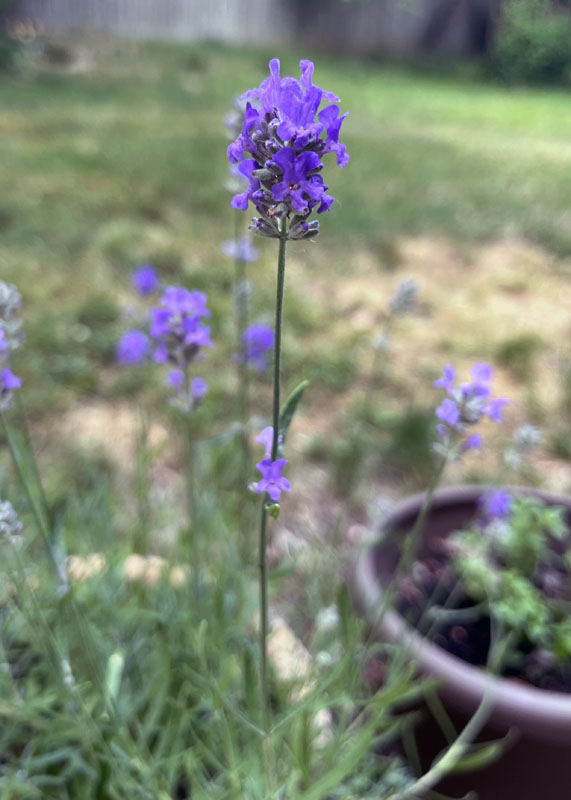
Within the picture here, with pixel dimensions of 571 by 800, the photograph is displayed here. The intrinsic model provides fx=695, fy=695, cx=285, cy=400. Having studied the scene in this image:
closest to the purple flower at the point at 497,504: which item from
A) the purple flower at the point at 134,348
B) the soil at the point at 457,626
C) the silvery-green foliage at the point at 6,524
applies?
the soil at the point at 457,626

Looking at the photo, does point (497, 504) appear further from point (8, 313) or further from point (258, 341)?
point (8, 313)

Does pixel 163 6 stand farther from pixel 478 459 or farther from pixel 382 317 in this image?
pixel 478 459

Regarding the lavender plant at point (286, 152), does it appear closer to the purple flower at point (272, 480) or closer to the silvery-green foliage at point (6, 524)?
the purple flower at point (272, 480)

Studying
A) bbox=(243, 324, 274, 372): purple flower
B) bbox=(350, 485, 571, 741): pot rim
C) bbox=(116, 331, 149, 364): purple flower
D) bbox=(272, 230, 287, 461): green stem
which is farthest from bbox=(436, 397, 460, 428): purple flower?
bbox=(116, 331, 149, 364): purple flower

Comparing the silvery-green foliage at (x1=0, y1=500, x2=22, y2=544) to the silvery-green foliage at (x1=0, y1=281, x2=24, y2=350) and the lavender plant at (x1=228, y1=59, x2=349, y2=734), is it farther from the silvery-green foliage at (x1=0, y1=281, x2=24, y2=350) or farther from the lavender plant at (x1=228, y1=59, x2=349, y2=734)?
the lavender plant at (x1=228, y1=59, x2=349, y2=734)

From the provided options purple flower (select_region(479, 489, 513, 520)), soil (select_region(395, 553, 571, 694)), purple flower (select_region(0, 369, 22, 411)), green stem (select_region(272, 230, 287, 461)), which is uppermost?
green stem (select_region(272, 230, 287, 461))

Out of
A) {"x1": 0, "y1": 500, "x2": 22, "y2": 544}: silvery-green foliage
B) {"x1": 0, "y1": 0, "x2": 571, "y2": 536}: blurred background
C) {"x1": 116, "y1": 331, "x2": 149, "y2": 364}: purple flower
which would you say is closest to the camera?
{"x1": 0, "y1": 500, "x2": 22, "y2": 544}: silvery-green foliage

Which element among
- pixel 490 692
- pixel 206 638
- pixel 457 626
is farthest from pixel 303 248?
pixel 457 626

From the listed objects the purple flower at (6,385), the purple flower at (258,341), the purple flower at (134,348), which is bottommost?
the purple flower at (134,348)
